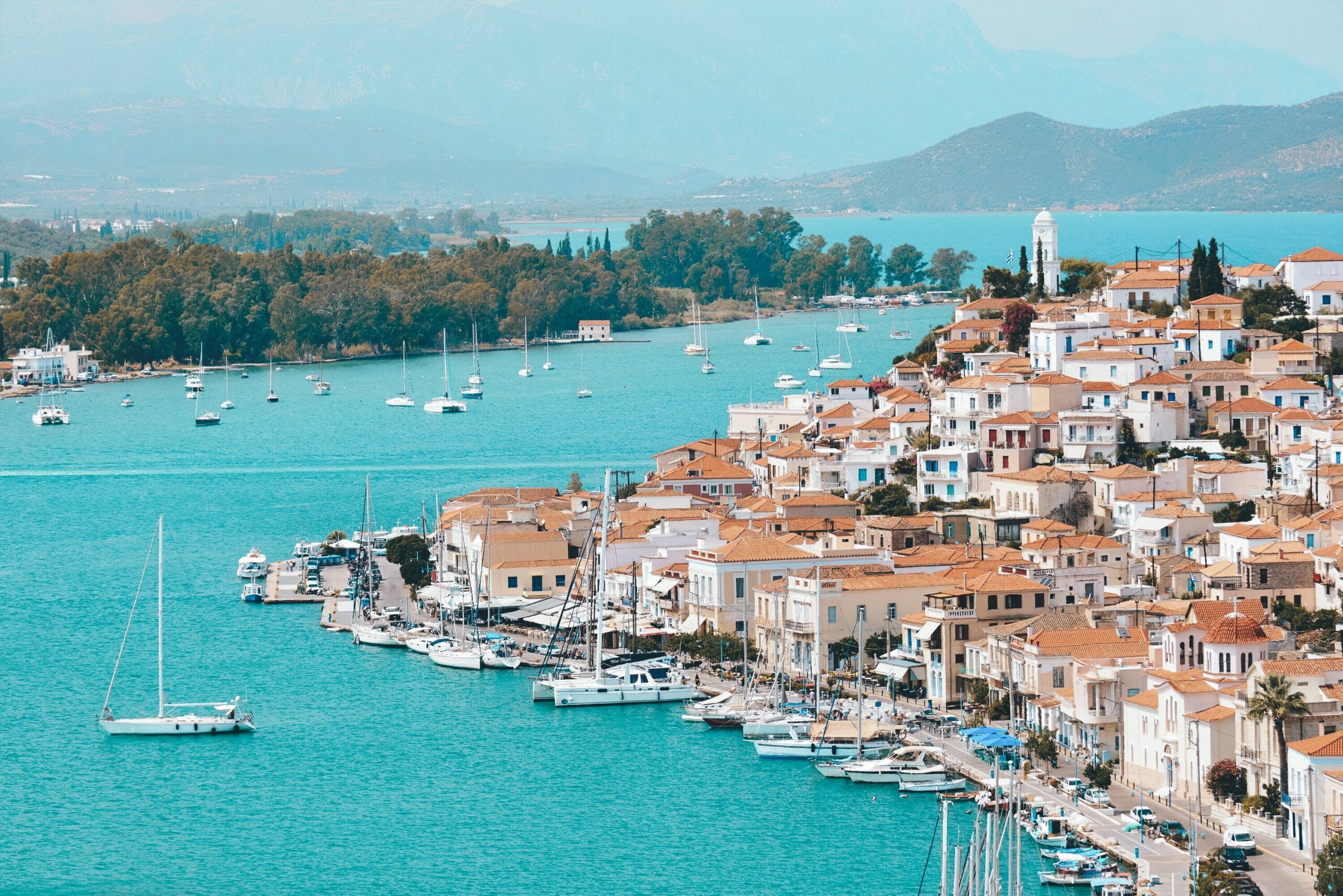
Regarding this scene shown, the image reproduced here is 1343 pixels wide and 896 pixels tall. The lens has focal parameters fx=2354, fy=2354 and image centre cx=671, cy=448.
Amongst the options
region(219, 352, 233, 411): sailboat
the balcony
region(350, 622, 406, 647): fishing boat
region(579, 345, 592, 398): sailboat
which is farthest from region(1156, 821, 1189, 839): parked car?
region(219, 352, 233, 411): sailboat

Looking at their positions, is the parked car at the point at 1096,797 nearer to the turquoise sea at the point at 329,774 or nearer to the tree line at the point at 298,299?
the turquoise sea at the point at 329,774

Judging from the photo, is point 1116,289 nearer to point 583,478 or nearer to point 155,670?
point 583,478

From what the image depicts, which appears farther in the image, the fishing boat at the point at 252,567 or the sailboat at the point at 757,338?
the sailboat at the point at 757,338

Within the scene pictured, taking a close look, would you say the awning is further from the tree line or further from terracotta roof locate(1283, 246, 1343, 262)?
the tree line

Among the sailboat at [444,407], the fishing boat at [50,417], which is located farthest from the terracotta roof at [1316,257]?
the fishing boat at [50,417]

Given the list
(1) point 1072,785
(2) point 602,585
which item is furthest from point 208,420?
(1) point 1072,785

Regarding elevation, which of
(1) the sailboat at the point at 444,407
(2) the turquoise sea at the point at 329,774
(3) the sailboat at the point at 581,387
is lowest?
(2) the turquoise sea at the point at 329,774

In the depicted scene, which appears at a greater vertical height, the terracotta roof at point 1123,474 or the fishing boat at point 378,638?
the terracotta roof at point 1123,474
